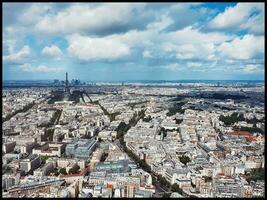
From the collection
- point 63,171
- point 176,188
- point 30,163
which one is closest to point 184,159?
point 176,188

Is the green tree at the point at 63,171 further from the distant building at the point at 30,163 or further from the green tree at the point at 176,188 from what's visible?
the green tree at the point at 176,188

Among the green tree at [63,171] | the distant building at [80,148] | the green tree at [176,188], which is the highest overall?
the distant building at [80,148]

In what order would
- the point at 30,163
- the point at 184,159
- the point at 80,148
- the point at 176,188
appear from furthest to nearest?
1. the point at 80,148
2. the point at 184,159
3. the point at 30,163
4. the point at 176,188

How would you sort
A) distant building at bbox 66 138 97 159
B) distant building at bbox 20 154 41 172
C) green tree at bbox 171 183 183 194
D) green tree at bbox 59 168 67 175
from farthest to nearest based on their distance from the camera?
distant building at bbox 66 138 97 159 < distant building at bbox 20 154 41 172 < green tree at bbox 59 168 67 175 < green tree at bbox 171 183 183 194

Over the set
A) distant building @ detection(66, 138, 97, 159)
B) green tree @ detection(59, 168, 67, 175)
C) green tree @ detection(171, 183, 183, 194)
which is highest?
distant building @ detection(66, 138, 97, 159)

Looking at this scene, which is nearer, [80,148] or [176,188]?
[176,188]

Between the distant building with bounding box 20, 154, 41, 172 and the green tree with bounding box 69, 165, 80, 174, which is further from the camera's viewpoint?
the distant building with bounding box 20, 154, 41, 172

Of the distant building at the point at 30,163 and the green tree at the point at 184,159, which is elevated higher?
the distant building at the point at 30,163

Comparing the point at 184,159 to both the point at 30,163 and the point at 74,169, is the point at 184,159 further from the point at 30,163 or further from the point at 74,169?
the point at 30,163

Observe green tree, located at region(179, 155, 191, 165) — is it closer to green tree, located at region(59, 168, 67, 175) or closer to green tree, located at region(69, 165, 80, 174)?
green tree, located at region(69, 165, 80, 174)

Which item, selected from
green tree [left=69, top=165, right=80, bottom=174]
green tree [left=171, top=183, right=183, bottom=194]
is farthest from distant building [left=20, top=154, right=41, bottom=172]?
green tree [left=171, top=183, right=183, bottom=194]

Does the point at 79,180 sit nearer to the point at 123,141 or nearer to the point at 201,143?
the point at 123,141

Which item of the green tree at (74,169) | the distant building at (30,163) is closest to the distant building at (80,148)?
the green tree at (74,169)
